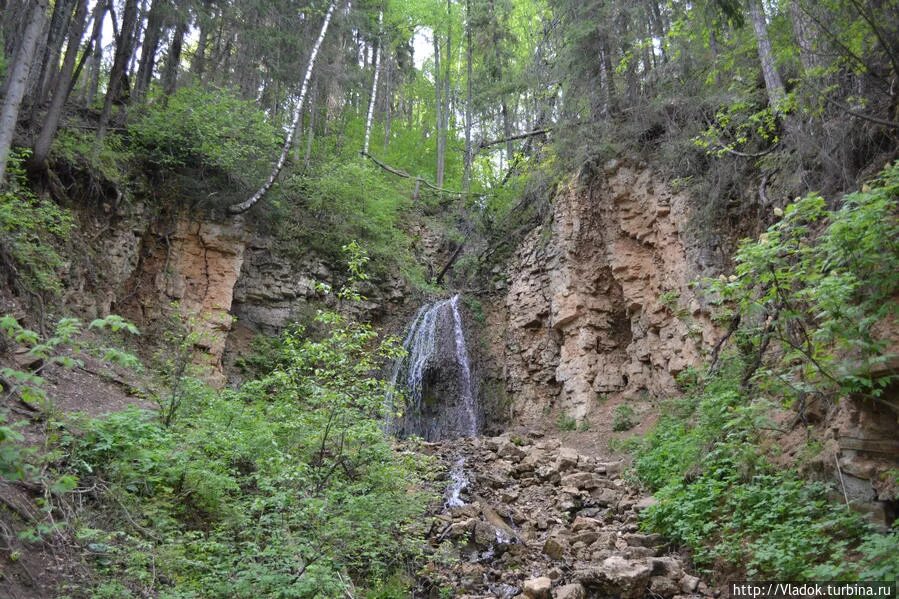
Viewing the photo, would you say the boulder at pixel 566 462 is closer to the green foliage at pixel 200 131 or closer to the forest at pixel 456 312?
the forest at pixel 456 312

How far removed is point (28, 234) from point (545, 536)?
30.1 ft

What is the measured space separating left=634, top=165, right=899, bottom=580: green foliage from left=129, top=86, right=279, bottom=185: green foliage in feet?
36.0

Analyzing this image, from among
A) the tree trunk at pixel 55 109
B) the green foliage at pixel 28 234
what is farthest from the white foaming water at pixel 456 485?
the tree trunk at pixel 55 109

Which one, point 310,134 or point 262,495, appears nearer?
point 262,495

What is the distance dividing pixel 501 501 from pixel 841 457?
4819 millimetres

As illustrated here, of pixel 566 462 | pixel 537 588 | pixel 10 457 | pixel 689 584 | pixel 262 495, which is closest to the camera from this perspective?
pixel 10 457

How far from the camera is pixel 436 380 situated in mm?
15000

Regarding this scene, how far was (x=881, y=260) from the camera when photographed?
4.51 metres

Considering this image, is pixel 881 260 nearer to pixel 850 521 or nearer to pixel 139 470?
pixel 850 521

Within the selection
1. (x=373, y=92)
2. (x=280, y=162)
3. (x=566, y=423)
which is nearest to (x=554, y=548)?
(x=566, y=423)

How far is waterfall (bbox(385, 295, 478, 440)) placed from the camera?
14.4m

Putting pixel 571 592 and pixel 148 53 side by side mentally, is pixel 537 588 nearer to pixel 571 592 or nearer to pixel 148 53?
pixel 571 592

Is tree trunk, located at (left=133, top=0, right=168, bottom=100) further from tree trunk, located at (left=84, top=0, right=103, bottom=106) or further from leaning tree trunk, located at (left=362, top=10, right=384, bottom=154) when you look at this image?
leaning tree trunk, located at (left=362, top=10, right=384, bottom=154)

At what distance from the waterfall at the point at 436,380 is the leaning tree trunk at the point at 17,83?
30.5ft
